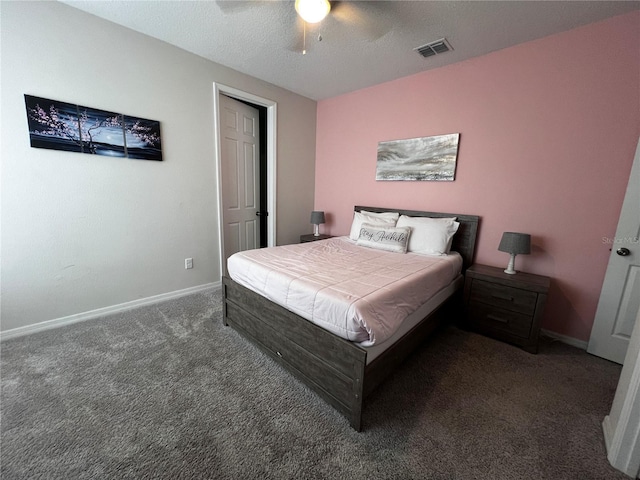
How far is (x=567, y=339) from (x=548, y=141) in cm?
174

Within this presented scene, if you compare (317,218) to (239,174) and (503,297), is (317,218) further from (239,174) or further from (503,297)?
(503,297)

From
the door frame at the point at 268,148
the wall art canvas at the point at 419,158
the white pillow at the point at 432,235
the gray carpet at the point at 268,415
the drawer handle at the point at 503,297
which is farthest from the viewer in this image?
the door frame at the point at 268,148

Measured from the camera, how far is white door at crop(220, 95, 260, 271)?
3312 millimetres

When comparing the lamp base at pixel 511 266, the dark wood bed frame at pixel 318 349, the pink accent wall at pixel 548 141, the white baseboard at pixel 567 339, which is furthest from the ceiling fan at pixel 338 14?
the white baseboard at pixel 567 339

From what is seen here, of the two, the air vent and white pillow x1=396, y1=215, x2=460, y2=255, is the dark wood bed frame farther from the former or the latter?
the air vent

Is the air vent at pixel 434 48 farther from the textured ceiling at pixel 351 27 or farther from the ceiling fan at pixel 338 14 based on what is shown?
the ceiling fan at pixel 338 14

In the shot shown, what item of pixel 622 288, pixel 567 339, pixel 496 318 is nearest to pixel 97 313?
pixel 496 318

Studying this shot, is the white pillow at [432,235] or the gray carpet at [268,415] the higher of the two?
the white pillow at [432,235]

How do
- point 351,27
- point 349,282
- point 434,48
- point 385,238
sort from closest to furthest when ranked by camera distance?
point 349,282, point 351,27, point 434,48, point 385,238

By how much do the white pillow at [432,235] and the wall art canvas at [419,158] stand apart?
1.68 ft

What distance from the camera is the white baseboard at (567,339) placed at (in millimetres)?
2225

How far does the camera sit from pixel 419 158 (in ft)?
9.84

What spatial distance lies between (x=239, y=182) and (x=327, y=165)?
1.33m

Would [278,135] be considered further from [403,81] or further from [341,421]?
[341,421]
